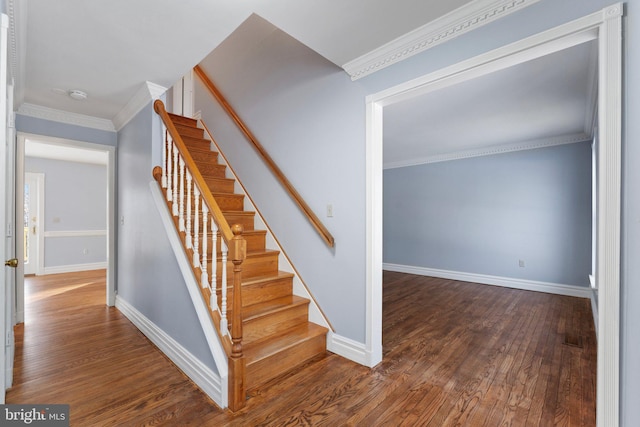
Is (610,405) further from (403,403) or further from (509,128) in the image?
(509,128)

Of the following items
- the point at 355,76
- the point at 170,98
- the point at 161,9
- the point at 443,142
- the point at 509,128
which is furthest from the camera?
the point at 170,98

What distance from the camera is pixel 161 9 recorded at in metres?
1.72

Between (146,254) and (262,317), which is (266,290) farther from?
(146,254)

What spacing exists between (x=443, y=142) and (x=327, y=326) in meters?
3.58

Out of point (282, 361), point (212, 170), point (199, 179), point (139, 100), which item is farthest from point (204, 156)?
point (282, 361)

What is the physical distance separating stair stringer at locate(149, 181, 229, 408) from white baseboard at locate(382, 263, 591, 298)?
4.58 meters

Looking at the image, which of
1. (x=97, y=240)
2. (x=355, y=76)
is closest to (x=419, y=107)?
(x=355, y=76)

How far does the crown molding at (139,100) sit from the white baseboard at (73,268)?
420 centimetres

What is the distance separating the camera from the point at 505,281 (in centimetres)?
468

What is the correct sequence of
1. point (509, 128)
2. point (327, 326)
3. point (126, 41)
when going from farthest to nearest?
point (509, 128) → point (327, 326) → point (126, 41)

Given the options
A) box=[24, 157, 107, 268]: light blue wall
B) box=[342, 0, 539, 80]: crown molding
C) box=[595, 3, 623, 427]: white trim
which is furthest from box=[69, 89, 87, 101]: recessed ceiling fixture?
box=[24, 157, 107, 268]: light blue wall

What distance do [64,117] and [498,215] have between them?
612 cm

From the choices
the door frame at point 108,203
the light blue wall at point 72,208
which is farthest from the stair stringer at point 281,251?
the light blue wall at point 72,208

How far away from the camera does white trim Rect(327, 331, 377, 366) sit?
2.16 meters
